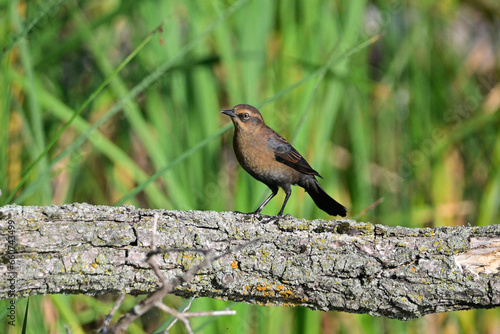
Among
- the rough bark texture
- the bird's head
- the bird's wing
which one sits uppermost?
the bird's head

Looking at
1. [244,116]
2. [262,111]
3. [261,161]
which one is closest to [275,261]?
[261,161]

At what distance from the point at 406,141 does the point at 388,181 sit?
1.04ft

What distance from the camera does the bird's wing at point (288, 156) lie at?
3.07 m

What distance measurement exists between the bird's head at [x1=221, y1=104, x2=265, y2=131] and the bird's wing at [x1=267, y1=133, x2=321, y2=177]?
126mm

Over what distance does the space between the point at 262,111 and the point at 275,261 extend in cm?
191

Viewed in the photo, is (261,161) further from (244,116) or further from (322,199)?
(322,199)

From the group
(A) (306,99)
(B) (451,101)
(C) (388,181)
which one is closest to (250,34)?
(A) (306,99)

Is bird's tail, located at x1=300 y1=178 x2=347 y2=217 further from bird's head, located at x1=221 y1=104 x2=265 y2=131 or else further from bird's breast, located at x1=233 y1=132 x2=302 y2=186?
bird's head, located at x1=221 y1=104 x2=265 y2=131

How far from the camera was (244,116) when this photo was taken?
304 cm

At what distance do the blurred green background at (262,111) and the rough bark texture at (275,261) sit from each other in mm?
761

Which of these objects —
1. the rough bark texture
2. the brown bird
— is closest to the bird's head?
the brown bird

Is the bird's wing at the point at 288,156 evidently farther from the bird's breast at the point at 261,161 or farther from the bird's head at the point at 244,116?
the bird's head at the point at 244,116

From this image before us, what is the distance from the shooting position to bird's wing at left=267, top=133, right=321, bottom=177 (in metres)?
3.07

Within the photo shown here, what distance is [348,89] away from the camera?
11.4 ft
